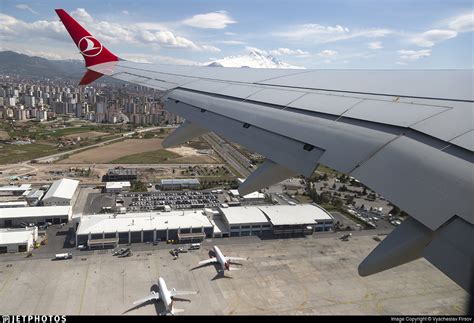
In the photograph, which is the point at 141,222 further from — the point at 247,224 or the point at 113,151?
the point at 113,151

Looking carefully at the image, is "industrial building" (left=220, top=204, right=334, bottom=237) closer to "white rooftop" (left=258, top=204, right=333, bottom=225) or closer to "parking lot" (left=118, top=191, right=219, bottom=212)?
"white rooftop" (left=258, top=204, right=333, bottom=225)

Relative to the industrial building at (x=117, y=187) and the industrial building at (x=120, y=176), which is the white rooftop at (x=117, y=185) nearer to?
the industrial building at (x=117, y=187)

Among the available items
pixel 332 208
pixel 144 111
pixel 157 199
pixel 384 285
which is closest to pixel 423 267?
pixel 384 285

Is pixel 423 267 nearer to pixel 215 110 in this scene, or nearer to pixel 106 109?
pixel 215 110

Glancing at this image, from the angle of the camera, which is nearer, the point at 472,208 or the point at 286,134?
the point at 472,208

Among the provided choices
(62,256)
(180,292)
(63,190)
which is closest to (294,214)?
(180,292)

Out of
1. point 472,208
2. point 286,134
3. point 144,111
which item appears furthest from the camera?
point 144,111

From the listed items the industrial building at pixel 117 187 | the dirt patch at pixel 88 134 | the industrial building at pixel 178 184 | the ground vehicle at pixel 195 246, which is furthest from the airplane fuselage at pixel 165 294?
the dirt patch at pixel 88 134
